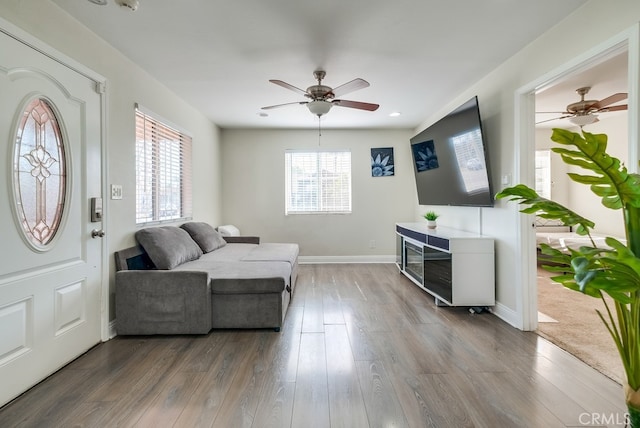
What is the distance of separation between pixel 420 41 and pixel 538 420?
275cm

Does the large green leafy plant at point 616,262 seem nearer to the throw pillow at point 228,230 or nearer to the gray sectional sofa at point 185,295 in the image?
the gray sectional sofa at point 185,295

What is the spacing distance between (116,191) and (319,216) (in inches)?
138

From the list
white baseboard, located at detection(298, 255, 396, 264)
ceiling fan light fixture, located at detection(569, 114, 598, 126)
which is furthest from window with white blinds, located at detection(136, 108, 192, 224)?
ceiling fan light fixture, located at detection(569, 114, 598, 126)

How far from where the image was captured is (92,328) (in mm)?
2361

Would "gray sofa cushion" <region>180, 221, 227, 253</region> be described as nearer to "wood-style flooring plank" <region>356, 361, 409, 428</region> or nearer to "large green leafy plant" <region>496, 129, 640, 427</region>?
"wood-style flooring plank" <region>356, 361, 409, 428</region>

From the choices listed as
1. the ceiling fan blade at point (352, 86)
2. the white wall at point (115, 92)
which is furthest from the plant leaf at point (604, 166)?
the white wall at point (115, 92)

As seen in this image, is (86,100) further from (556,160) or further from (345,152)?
(556,160)

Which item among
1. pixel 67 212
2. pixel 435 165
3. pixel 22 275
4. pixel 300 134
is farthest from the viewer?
pixel 300 134

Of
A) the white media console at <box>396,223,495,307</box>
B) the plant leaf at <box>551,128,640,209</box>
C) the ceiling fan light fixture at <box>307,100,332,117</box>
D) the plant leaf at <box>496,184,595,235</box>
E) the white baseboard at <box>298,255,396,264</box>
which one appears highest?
the ceiling fan light fixture at <box>307,100,332,117</box>

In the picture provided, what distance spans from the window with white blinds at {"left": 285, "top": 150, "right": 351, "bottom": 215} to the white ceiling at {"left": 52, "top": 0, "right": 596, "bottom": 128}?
6.33ft

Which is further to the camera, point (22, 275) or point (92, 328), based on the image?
point (92, 328)

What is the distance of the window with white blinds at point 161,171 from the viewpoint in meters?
3.06

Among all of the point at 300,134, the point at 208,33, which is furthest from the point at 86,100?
the point at 300,134

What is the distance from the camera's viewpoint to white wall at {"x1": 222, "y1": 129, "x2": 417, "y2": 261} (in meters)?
5.51
